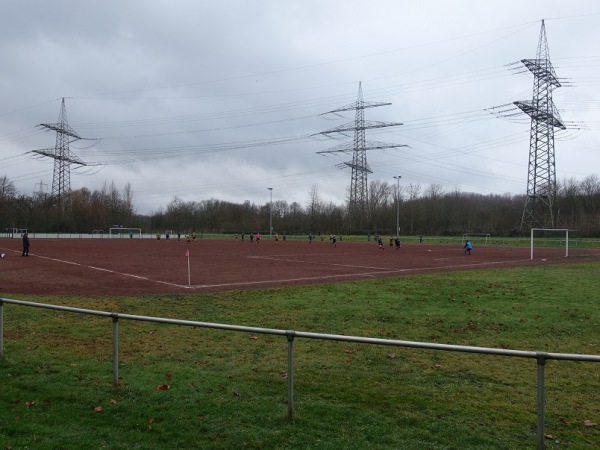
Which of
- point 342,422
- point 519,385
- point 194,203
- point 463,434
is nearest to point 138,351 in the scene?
point 342,422

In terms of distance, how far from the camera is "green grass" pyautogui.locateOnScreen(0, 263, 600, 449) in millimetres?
4684

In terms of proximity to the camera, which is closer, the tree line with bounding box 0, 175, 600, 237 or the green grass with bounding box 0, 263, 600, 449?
the green grass with bounding box 0, 263, 600, 449

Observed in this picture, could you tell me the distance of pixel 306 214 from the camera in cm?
12556

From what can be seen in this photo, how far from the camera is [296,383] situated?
247 inches

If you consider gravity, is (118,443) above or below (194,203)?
below

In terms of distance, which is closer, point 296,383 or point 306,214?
point 296,383

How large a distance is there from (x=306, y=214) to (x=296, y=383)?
4701 inches

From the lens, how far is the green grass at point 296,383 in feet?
15.4

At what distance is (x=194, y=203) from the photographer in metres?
141

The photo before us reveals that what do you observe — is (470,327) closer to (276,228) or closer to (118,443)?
(118,443)

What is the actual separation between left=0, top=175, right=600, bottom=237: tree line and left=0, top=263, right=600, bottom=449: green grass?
77.9m

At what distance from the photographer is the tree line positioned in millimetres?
99438

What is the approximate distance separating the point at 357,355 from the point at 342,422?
3.08m

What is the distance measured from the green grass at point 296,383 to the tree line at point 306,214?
3065 inches
